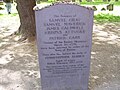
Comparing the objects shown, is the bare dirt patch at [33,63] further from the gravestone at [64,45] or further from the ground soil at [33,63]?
the gravestone at [64,45]

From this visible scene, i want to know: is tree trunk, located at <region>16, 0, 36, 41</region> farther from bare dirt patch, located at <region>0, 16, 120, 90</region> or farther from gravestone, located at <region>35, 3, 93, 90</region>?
gravestone, located at <region>35, 3, 93, 90</region>

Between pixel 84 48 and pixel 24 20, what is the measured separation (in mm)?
4410

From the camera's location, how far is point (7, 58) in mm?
6996

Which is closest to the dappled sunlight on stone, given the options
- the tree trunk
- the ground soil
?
the ground soil

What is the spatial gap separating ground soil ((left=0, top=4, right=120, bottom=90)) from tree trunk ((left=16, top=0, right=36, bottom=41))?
36 cm

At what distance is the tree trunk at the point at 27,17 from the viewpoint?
8.30 meters

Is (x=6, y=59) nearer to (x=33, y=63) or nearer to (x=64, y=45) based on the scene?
(x=33, y=63)

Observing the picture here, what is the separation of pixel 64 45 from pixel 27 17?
13.8 feet

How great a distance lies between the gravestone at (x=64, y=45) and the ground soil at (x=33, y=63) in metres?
0.56

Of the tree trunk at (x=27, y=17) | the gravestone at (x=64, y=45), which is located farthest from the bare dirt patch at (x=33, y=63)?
the gravestone at (x=64, y=45)

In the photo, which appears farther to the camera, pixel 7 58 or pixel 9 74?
pixel 7 58

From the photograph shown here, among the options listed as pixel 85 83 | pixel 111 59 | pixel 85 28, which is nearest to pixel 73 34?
pixel 85 28

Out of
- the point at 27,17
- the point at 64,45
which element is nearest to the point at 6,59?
the point at 27,17

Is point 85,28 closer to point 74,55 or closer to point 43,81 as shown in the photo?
point 74,55
